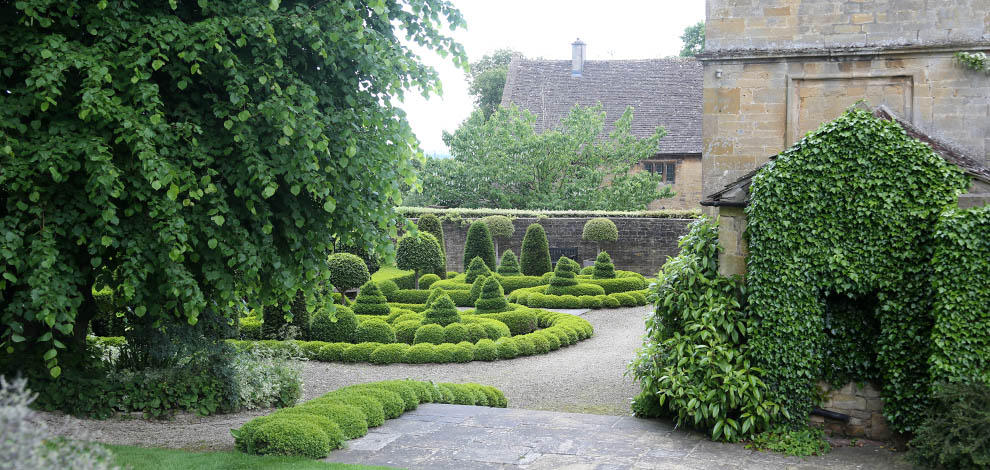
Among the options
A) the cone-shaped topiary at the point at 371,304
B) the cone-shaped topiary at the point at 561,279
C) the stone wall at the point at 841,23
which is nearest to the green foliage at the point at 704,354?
the stone wall at the point at 841,23

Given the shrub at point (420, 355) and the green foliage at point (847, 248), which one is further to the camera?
the shrub at point (420, 355)

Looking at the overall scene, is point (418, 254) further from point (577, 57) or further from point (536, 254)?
point (577, 57)

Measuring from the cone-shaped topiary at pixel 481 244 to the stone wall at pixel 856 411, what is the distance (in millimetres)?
16479

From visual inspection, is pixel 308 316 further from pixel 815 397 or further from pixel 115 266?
pixel 815 397

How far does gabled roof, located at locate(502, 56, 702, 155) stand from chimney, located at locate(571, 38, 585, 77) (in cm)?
26

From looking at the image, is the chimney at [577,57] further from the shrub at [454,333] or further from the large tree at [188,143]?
the large tree at [188,143]

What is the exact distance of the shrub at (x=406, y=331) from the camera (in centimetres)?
1471

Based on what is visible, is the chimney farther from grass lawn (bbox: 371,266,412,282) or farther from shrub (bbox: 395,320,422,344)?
shrub (bbox: 395,320,422,344)

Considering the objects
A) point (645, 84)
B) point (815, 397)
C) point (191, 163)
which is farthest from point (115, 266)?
point (645, 84)

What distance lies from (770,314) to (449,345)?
7.17m

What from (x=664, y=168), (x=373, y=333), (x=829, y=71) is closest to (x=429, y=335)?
(x=373, y=333)

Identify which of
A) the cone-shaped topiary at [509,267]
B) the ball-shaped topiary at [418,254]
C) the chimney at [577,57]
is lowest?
the cone-shaped topiary at [509,267]

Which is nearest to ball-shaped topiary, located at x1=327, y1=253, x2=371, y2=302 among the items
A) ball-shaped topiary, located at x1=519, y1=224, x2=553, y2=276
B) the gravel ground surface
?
the gravel ground surface

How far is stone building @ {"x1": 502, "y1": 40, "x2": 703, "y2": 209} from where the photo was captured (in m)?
33.2
